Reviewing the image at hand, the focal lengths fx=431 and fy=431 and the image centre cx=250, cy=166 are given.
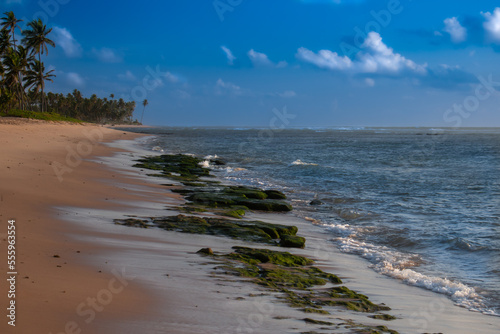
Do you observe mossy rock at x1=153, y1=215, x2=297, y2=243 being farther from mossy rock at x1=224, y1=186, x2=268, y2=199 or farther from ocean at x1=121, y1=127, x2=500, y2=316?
mossy rock at x1=224, y1=186, x2=268, y2=199

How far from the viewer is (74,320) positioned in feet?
15.4

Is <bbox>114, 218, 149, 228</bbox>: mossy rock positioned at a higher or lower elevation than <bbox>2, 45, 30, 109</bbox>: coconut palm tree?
lower

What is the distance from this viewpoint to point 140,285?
6156 millimetres

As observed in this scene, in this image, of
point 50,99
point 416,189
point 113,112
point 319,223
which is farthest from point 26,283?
point 113,112

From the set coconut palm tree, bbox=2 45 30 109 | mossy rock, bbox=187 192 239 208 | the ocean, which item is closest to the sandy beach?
the ocean

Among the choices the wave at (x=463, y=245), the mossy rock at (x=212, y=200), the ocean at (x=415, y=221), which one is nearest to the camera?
the ocean at (x=415, y=221)

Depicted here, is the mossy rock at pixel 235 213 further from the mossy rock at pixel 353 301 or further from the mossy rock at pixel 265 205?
the mossy rock at pixel 353 301

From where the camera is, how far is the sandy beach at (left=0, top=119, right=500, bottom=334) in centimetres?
495

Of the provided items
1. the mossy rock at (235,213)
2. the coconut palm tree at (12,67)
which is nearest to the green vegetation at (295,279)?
the mossy rock at (235,213)

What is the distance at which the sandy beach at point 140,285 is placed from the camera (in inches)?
195

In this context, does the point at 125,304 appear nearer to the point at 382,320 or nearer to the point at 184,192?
the point at 382,320

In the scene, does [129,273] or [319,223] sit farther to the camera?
[319,223]

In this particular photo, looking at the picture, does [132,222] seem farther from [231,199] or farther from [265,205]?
[265,205]

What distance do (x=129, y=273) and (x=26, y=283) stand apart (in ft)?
5.09
